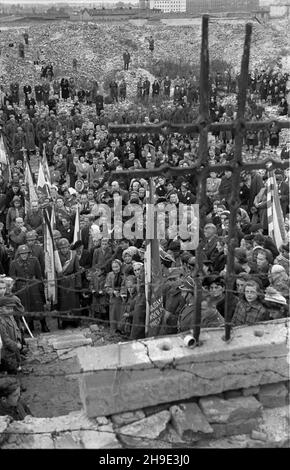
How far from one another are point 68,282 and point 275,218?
13.1 feet

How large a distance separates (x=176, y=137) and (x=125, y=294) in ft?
47.6

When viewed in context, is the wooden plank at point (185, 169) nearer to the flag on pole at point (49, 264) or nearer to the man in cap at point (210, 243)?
the man in cap at point (210, 243)

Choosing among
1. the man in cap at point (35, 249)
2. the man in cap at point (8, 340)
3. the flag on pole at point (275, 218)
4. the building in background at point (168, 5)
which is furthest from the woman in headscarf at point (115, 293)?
the building in background at point (168, 5)

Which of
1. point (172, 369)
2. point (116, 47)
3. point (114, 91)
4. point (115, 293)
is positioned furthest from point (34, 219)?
point (116, 47)

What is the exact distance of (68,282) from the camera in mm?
8922

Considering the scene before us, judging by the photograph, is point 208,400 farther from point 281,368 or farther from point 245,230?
point 245,230

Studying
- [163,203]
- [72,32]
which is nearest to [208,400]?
[163,203]

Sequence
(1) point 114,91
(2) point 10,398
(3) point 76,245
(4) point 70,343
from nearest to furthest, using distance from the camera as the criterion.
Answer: (2) point 10,398 < (4) point 70,343 < (3) point 76,245 < (1) point 114,91

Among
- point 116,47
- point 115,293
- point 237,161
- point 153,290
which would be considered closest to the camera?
point 237,161

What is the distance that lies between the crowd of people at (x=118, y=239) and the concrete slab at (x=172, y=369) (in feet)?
1.82

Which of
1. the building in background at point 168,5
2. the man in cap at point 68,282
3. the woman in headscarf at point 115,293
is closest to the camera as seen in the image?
the woman in headscarf at point 115,293

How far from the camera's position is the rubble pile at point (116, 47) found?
42344mm

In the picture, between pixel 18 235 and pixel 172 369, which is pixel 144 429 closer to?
pixel 172 369
